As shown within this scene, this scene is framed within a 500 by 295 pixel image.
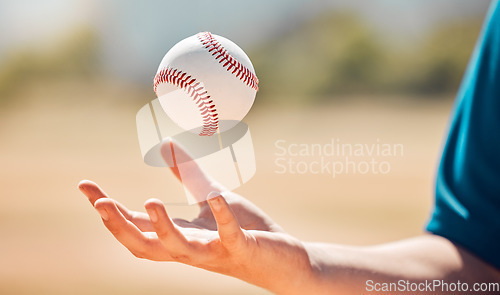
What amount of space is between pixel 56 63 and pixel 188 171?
23.9 metres

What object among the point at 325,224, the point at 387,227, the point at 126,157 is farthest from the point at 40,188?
the point at 387,227

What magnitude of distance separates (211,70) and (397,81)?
21.3m

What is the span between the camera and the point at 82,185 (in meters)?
1.26

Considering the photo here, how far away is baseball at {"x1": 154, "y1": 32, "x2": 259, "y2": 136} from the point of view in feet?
5.76

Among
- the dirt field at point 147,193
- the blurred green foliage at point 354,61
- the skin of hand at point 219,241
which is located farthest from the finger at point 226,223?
the blurred green foliage at point 354,61

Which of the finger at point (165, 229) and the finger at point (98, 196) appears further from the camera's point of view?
the finger at point (98, 196)

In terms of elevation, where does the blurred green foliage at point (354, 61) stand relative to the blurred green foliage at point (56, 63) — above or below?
below

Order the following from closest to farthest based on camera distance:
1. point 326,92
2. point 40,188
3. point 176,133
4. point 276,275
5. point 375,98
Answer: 1. point 276,275
2. point 176,133
3. point 40,188
4. point 375,98
5. point 326,92

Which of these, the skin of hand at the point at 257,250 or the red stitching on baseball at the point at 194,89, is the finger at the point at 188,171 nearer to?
the skin of hand at the point at 257,250

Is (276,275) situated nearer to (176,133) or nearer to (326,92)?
(176,133)
